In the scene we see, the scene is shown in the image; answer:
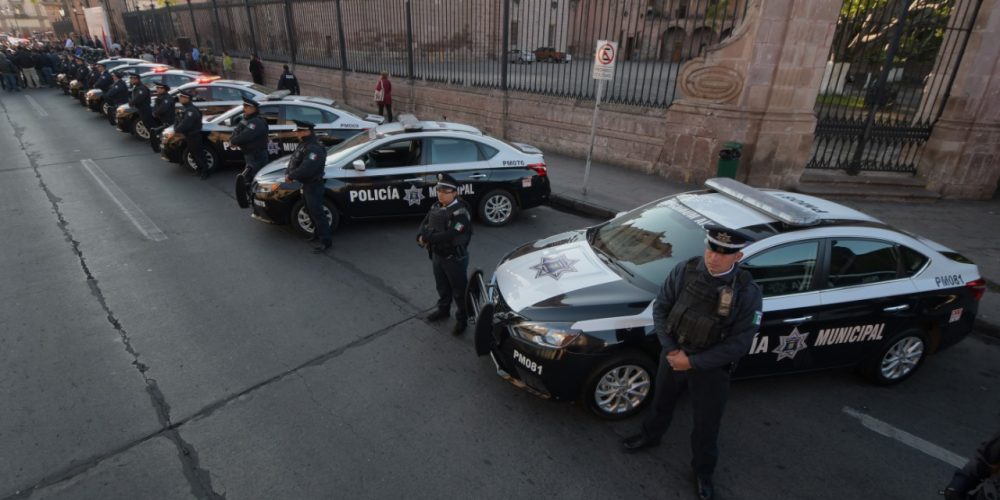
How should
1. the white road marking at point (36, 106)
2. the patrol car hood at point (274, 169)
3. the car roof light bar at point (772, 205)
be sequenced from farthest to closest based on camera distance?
the white road marking at point (36, 106), the patrol car hood at point (274, 169), the car roof light bar at point (772, 205)

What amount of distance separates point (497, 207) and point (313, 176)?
284cm

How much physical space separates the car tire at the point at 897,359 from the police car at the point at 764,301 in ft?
0.04

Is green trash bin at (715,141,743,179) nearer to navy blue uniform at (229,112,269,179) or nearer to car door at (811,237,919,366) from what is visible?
car door at (811,237,919,366)

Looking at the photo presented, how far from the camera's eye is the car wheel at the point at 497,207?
8016 millimetres

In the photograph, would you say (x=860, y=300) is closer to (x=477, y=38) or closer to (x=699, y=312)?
(x=699, y=312)

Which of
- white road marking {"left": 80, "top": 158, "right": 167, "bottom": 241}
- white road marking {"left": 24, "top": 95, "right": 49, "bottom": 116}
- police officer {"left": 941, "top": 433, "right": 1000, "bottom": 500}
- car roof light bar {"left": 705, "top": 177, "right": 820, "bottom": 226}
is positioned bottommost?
white road marking {"left": 24, "top": 95, "right": 49, "bottom": 116}

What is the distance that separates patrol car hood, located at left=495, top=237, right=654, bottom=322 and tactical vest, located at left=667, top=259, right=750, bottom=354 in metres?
0.69

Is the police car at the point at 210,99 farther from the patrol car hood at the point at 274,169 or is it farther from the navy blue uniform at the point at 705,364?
the navy blue uniform at the point at 705,364

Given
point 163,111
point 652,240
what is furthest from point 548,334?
point 163,111

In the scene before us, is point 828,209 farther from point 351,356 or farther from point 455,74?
point 455,74

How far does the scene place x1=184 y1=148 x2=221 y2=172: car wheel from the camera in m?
10.5

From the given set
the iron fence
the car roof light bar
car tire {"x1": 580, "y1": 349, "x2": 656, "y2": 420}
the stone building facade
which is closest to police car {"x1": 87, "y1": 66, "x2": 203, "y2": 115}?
the iron fence

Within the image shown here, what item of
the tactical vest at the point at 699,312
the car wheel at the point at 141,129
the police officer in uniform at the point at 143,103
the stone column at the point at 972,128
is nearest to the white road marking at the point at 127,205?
the police officer in uniform at the point at 143,103

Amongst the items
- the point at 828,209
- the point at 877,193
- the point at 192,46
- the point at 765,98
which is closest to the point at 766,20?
the point at 765,98
